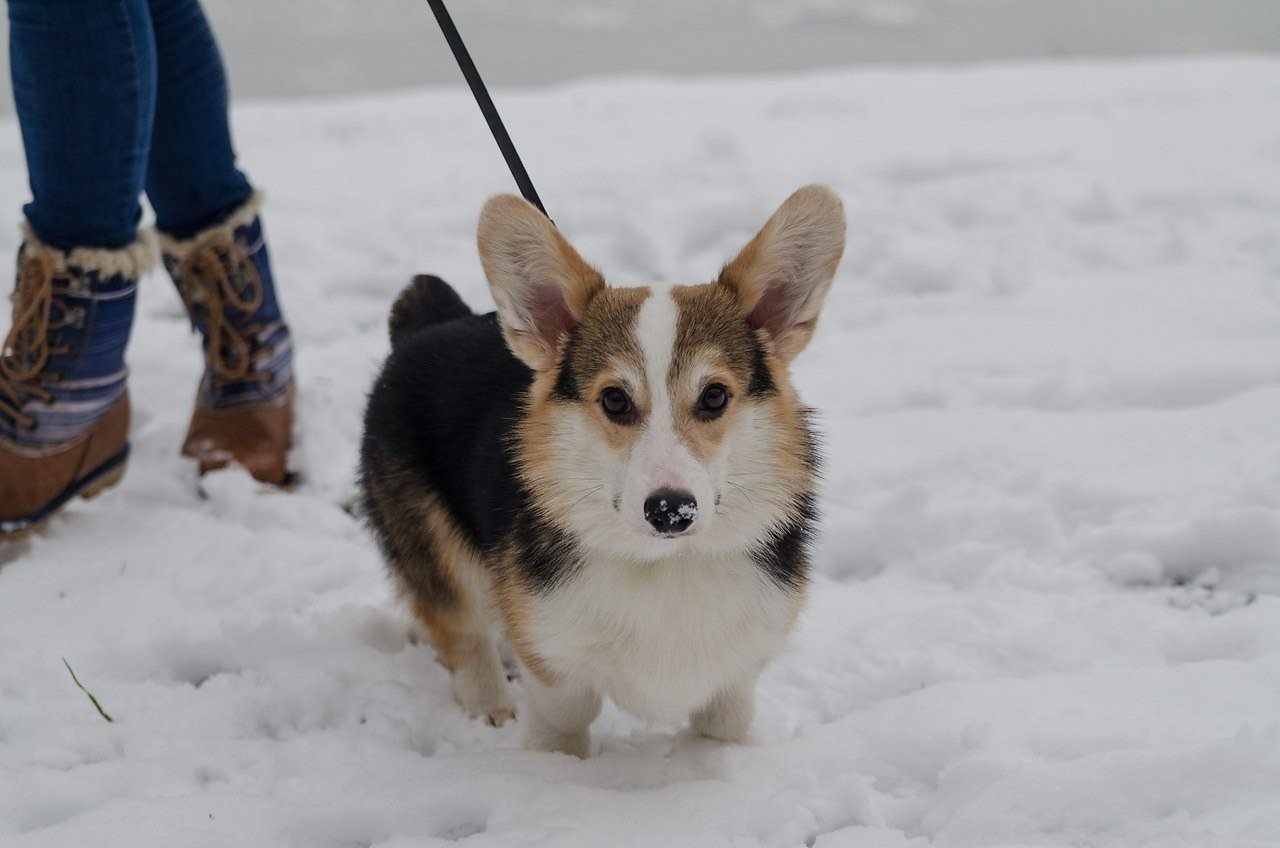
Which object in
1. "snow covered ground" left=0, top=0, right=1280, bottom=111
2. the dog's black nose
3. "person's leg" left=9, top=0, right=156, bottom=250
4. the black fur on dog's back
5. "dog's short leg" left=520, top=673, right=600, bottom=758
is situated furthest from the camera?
"snow covered ground" left=0, top=0, right=1280, bottom=111

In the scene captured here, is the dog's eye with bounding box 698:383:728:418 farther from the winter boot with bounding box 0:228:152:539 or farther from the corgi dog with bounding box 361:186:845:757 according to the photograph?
the winter boot with bounding box 0:228:152:539

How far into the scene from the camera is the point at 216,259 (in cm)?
284

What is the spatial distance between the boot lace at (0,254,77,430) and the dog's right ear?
121cm

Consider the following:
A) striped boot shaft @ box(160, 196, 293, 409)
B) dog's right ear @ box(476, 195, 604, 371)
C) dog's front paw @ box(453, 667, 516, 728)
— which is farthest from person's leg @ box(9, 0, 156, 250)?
dog's front paw @ box(453, 667, 516, 728)

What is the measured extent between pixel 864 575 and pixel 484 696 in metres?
0.90

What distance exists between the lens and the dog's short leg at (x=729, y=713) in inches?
77.4

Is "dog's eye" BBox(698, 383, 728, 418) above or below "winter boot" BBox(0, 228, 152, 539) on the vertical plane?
above

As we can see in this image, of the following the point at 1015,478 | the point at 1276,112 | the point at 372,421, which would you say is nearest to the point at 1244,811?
the point at 1015,478

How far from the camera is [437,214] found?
14.5ft

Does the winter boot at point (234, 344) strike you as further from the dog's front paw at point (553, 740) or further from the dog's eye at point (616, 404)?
the dog's eye at point (616, 404)

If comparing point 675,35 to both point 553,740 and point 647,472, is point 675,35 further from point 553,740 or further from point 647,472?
point 647,472

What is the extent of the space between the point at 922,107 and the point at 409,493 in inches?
165

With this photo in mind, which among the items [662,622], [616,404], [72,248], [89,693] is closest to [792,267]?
[616,404]

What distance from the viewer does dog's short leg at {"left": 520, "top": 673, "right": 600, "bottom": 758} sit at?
196 centimetres
